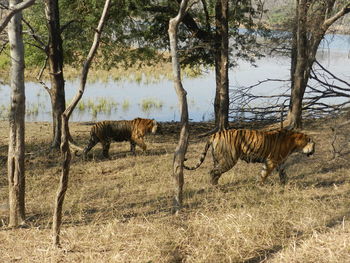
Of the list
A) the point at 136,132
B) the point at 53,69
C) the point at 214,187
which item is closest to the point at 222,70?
the point at 136,132

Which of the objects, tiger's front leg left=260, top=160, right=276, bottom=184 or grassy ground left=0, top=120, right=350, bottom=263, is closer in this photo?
grassy ground left=0, top=120, right=350, bottom=263

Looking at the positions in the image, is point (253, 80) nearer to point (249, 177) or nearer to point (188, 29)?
point (188, 29)

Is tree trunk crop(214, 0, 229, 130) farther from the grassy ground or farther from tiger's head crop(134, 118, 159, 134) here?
the grassy ground

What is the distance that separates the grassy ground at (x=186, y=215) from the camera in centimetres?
559

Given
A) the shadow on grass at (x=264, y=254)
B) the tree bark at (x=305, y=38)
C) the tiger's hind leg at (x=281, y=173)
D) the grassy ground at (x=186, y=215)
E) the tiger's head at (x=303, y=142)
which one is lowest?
the shadow on grass at (x=264, y=254)

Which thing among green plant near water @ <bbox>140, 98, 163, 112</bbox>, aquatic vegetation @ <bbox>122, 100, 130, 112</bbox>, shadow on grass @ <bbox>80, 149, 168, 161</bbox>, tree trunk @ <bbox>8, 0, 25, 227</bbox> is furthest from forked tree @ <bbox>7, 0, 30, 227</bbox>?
green plant near water @ <bbox>140, 98, 163, 112</bbox>

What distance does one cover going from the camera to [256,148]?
8.75 m

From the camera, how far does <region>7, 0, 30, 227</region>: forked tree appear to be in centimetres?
670

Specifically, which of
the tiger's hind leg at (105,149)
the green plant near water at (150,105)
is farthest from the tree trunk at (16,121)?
the green plant near water at (150,105)

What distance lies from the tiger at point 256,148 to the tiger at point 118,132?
3.52m

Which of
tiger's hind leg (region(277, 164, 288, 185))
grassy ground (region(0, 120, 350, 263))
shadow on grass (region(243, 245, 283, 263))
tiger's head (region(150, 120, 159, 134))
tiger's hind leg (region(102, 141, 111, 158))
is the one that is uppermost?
tiger's head (region(150, 120, 159, 134))

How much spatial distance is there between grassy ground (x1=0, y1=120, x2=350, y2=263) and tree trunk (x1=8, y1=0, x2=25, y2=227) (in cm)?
38

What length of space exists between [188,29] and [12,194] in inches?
376

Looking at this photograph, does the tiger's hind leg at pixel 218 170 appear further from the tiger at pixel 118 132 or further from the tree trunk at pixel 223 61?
the tree trunk at pixel 223 61
